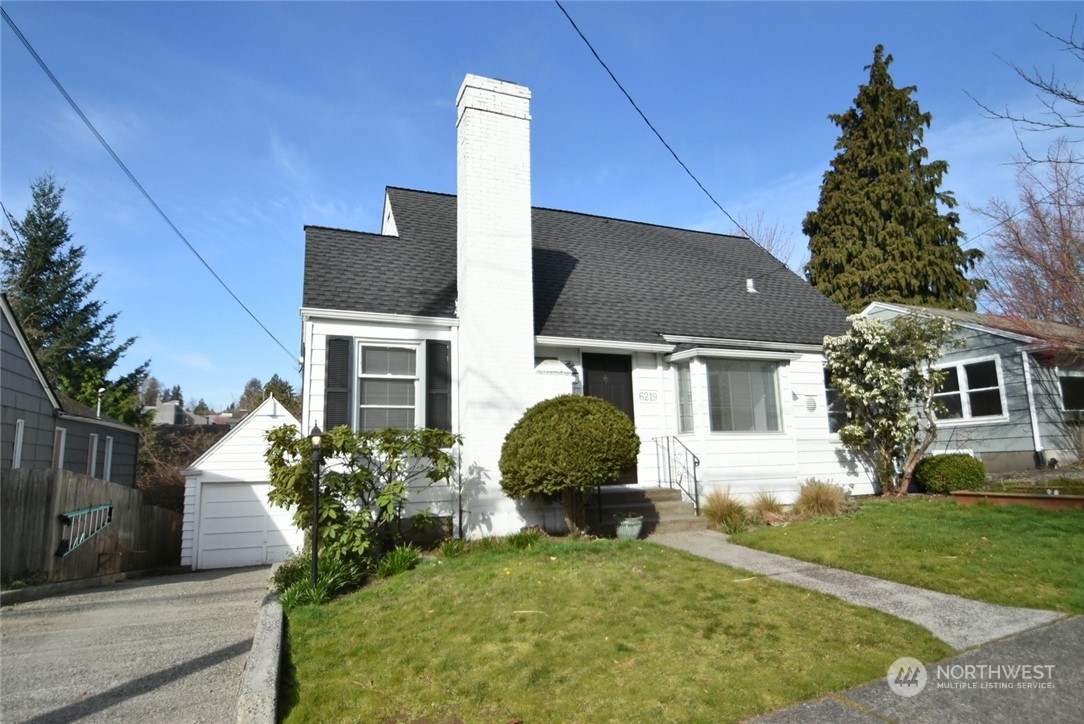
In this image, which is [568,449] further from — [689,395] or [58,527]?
[58,527]

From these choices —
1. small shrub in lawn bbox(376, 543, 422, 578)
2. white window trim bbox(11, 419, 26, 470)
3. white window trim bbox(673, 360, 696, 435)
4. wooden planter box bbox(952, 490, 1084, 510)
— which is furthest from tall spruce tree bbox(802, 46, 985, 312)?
white window trim bbox(11, 419, 26, 470)

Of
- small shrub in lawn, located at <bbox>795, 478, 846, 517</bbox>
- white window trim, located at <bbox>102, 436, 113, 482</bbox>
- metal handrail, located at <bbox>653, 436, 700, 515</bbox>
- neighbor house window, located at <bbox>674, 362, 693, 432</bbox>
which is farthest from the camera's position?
white window trim, located at <bbox>102, 436, 113, 482</bbox>

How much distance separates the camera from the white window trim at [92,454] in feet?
49.1

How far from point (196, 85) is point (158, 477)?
15004mm

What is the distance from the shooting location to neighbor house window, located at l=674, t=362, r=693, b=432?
415 inches

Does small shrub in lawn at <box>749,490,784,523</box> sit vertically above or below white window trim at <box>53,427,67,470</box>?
below

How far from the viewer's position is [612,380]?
10688 mm

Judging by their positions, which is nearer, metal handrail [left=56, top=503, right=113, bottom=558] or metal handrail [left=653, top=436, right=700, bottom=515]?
metal handrail [left=56, top=503, right=113, bottom=558]

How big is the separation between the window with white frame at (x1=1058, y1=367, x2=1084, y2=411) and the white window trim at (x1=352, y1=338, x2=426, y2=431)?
1554 cm

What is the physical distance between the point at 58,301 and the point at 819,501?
35035 millimetres

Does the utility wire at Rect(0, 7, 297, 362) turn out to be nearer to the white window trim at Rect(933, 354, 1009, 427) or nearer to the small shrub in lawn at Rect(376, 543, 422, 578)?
the small shrub in lawn at Rect(376, 543, 422, 578)

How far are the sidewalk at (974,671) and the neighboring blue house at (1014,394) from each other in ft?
35.0

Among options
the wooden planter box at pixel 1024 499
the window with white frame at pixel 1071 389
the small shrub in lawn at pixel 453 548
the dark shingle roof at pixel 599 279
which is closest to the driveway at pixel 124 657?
the small shrub in lawn at pixel 453 548

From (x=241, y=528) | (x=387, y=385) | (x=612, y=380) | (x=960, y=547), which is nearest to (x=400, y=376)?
(x=387, y=385)
